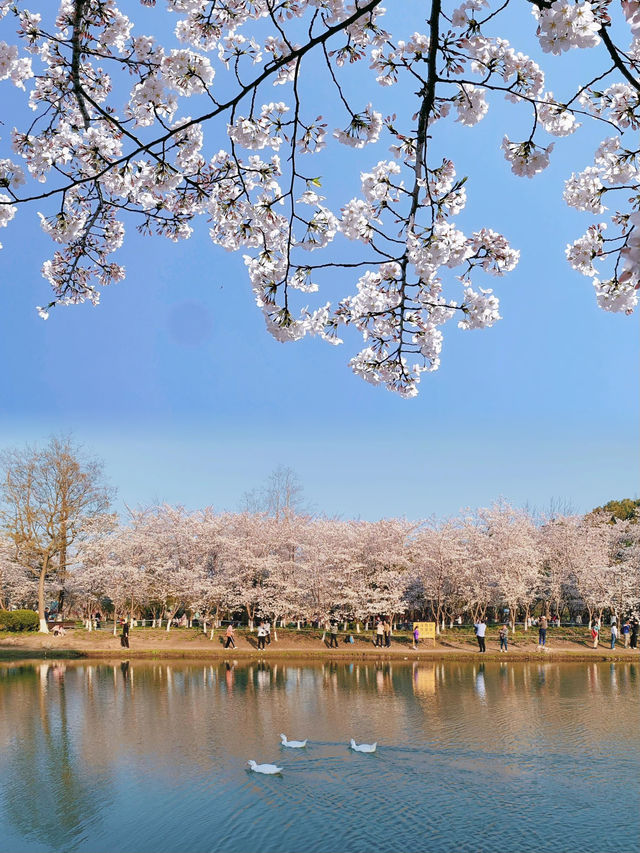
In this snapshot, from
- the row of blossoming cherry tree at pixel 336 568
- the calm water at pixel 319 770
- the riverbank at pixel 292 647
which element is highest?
the row of blossoming cherry tree at pixel 336 568

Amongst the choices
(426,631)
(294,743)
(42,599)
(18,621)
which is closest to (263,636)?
(426,631)

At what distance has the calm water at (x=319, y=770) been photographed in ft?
17.7

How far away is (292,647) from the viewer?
66.9 ft

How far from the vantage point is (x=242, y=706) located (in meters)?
10.7

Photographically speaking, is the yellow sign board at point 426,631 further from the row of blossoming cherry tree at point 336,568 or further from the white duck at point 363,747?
the white duck at point 363,747

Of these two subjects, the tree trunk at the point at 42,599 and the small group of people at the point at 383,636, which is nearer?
the small group of people at the point at 383,636

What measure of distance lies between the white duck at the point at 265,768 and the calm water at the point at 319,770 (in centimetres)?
13

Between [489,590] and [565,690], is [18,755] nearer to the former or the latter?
[565,690]

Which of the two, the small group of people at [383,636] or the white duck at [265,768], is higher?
the white duck at [265,768]

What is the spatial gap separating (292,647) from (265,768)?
13909 millimetres

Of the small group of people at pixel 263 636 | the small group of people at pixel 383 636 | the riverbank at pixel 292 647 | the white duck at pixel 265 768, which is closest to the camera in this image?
the white duck at pixel 265 768

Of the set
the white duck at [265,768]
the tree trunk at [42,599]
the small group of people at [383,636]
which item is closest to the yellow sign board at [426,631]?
the small group of people at [383,636]

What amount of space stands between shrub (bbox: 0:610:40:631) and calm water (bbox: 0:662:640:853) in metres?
12.1

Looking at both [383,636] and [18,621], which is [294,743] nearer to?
[383,636]
